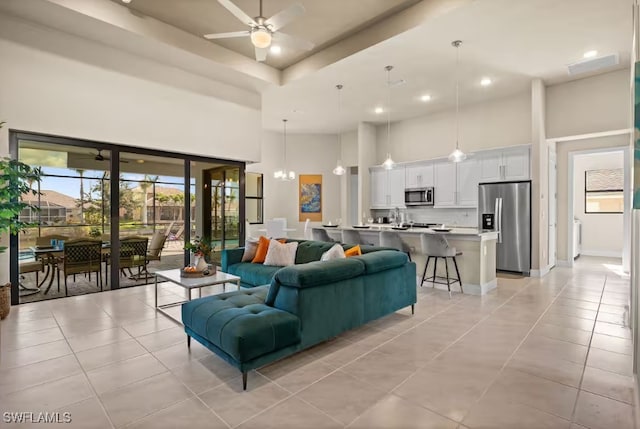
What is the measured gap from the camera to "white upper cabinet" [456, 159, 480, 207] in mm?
6703

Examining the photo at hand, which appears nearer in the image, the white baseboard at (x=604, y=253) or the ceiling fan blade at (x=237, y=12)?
the ceiling fan blade at (x=237, y=12)

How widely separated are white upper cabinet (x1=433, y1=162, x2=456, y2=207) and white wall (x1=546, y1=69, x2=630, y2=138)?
6.02 ft

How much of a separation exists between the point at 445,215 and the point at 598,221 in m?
4.10

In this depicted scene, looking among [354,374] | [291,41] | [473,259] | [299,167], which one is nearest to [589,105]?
[473,259]

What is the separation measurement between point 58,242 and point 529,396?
5.80m

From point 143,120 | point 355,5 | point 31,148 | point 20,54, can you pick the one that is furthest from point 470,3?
point 31,148

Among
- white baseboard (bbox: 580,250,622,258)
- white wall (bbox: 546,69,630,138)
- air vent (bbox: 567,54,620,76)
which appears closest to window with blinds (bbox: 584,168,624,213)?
white baseboard (bbox: 580,250,622,258)

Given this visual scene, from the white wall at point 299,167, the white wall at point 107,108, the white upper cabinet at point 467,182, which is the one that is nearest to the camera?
the white wall at point 107,108

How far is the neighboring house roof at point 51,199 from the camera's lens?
4.52m

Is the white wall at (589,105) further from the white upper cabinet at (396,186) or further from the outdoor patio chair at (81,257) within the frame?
the outdoor patio chair at (81,257)

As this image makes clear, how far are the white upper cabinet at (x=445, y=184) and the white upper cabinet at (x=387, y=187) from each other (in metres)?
0.87

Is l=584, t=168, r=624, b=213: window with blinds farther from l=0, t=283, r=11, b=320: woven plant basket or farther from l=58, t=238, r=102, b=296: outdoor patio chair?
l=0, t=283, r=11, b=320: woven plant basket

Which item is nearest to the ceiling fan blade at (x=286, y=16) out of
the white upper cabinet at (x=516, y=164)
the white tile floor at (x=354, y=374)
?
the white tile floor at (x=354, y=374)

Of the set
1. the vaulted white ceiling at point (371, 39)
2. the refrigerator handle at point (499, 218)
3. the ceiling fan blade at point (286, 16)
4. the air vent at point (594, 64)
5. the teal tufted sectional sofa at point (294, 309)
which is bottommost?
the teal tufted sectional sofa at point (294, 309)
